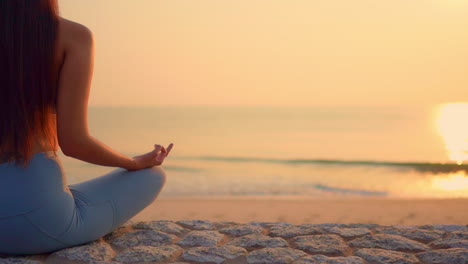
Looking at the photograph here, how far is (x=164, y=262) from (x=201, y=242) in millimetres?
391

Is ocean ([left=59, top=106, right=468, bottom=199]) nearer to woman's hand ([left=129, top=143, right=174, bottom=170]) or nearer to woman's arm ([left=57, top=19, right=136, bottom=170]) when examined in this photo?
woman's hand ([left=129, top=143, right=174, bottom=170])

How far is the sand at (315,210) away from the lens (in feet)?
24.1

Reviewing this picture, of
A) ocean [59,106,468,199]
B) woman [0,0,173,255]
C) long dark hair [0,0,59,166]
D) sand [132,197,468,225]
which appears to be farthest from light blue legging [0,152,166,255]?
ocean [59,106,468,199]

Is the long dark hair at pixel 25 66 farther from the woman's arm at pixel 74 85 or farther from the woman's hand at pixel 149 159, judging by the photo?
the woman's hand at pixel 149 159

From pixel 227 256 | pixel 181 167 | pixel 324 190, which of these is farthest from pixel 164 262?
pixel 181 167

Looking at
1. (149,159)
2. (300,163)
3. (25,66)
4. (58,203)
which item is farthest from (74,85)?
(300,163)

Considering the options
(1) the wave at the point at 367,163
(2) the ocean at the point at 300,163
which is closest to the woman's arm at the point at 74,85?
(2) the ocean at the point at 300,163

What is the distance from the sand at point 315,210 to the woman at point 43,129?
14.3 feet

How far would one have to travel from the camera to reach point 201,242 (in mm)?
3061

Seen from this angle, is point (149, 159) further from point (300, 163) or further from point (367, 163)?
point (367, 163)

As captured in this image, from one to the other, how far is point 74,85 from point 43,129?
27 centimetres

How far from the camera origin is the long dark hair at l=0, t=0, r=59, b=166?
226 cm

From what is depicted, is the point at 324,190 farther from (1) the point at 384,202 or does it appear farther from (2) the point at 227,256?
(2) the point at 227,256

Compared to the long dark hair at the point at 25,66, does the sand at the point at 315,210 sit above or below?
above
